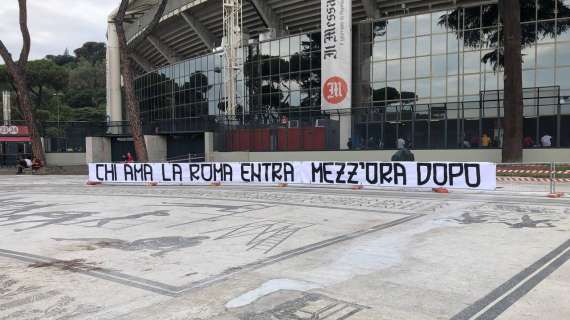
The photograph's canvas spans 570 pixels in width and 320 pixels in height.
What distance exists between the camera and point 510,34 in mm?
25047

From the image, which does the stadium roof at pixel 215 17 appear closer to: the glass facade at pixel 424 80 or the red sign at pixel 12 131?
the glass facade at pixel 424 80

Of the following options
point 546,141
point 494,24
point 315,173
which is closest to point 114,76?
point 494,24

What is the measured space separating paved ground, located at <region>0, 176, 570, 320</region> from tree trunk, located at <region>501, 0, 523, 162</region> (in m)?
11.6

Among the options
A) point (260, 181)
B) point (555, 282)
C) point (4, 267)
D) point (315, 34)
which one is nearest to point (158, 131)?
point (315, 34)

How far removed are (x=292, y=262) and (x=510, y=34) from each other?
2278 centimetres

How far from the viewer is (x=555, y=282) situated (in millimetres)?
5875

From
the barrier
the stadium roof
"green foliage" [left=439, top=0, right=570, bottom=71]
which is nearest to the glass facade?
"green foliage" [left=439, top=0, right=570, bottom=71]

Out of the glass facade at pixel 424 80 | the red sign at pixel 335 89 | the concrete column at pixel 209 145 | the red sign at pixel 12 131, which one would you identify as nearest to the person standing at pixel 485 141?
the glass facade at pixel 424 80

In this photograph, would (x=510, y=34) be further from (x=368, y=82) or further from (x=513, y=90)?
(x=368, y=82)

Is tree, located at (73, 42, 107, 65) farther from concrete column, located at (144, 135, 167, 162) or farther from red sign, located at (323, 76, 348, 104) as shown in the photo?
red sign, located at (323, 76, 348, 104)

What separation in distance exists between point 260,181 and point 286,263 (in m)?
13.9

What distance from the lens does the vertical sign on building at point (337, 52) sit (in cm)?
3362

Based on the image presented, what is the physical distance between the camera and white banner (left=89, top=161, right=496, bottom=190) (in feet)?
53.5

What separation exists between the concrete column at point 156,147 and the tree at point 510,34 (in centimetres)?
2349
